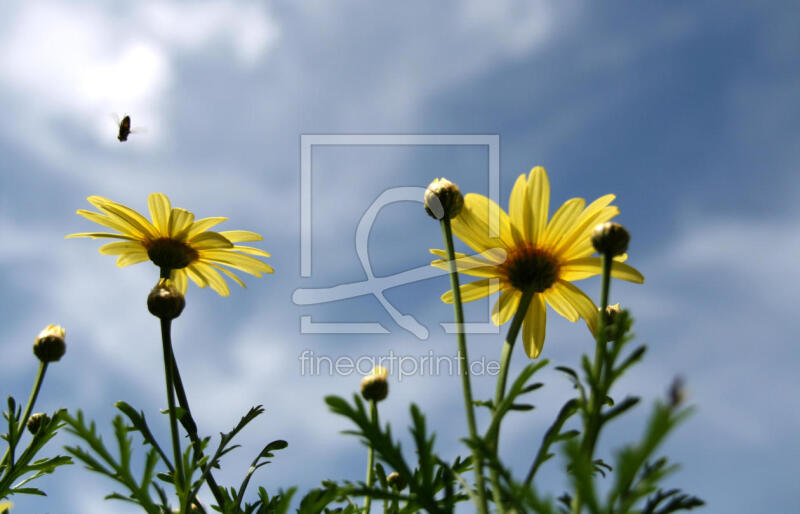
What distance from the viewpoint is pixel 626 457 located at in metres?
1.03

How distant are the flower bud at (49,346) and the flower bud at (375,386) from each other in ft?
4.89

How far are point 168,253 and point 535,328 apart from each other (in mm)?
1840

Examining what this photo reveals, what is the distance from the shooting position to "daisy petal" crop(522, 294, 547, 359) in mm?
2494

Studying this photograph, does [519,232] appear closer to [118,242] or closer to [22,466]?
[118,242]

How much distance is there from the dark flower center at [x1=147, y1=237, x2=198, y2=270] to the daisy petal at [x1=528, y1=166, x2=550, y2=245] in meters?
1.76

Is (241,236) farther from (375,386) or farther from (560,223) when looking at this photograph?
(560,223)

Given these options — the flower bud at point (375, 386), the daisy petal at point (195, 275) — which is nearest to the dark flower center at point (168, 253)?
the daisy petal at point (195, 275)

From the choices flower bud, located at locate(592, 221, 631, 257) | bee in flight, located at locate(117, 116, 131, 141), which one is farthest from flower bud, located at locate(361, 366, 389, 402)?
bee in flight, located at locate(117, 116, 131, 141)

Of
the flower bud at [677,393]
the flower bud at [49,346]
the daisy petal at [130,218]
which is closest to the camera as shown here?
the flower bud at [677,393]

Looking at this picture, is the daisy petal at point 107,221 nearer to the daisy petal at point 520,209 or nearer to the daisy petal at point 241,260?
the daisy petal at point 241,260

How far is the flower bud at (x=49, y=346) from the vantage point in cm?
290

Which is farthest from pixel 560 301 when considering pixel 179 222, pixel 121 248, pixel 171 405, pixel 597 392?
pixel 121 248

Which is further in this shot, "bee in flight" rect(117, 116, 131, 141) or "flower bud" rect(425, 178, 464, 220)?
"bee in flight" rect(117, 116, 131, 141)

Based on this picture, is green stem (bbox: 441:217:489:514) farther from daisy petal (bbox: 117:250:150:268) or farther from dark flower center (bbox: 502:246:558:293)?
daisy petal (bbox: 117:250:150:268)
